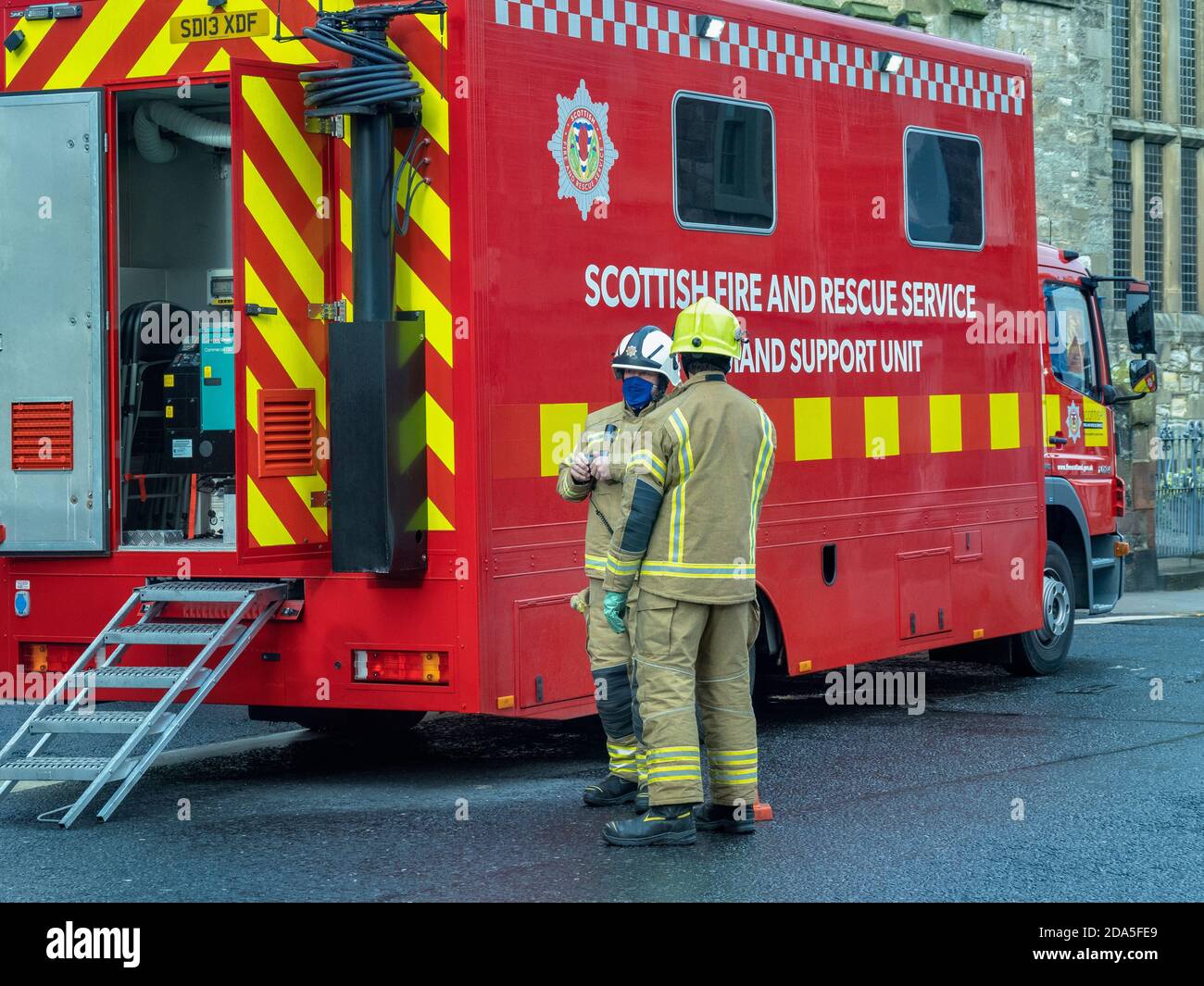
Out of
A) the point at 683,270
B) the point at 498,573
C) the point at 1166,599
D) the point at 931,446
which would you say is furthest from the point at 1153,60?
the point at 498,573

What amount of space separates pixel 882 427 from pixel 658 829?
366 cm

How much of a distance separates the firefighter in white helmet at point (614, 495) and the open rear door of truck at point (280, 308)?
1.14 m

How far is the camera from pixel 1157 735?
9211mm

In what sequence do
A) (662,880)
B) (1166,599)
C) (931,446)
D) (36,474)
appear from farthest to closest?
(1166,599), (931,446), (36,474), (662,880)

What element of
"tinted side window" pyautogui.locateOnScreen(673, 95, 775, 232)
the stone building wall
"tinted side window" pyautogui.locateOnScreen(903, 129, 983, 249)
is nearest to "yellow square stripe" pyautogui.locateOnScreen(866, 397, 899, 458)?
"tinted side window" pyautogui.locateOnScreen(903, 129, 983, 249)

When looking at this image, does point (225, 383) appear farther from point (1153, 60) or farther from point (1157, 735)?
point (1153, 60)

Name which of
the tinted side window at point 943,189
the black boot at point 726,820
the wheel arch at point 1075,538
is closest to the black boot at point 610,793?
the black boot at point 726,820

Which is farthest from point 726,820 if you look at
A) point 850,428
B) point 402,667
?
point 850,428

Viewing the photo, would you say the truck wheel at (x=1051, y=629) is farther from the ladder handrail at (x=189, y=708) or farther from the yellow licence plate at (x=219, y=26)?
the yellow licence plate at (x=219, y=26)

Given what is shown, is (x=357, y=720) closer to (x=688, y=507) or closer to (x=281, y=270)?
(x=281, y=270)

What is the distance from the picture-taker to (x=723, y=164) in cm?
884

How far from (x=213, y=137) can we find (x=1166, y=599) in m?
11.5

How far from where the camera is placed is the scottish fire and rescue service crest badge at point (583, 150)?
7973mm
